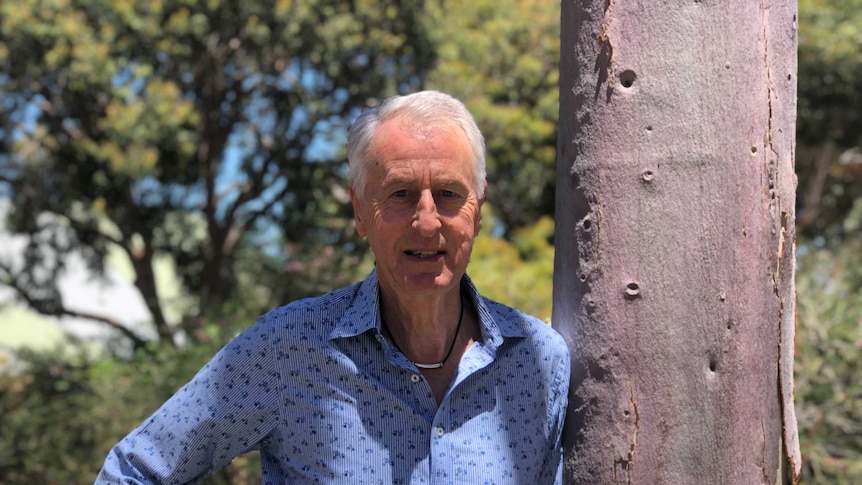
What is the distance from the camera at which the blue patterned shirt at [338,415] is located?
1.89 metres

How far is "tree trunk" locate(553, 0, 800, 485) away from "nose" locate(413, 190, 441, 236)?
1.06 ft

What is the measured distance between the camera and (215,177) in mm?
10695

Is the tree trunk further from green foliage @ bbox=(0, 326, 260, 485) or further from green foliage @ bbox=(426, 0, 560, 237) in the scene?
green foliage @ bbox=(426, 0, 560, 237)

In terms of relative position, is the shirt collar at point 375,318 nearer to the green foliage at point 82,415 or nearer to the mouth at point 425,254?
the mouth at point 425,254

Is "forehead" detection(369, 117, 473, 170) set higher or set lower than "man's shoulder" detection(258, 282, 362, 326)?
higher

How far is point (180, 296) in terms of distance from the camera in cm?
1123

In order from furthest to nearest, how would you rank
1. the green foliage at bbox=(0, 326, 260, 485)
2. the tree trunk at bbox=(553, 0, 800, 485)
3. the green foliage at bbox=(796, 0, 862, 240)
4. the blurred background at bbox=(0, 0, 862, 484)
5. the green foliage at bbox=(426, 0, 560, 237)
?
the green foliage at bbox=(796, 0, 862, 240) < the green foliage at bbox=(426, 0, 560, 237) < the blurred background at bbox=(0, 0, 862, 484) < the green foliage at bbox=(0, 326, 260, 485) < the tree trunk at bbox=(553, 0, 800, 485)

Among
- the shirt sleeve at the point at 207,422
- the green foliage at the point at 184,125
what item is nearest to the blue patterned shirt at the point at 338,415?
the shirt sleeve at the point at 207,422

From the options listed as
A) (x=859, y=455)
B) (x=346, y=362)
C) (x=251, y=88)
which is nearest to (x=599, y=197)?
(x=346, y=362)

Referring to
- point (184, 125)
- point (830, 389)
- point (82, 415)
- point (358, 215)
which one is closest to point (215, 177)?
point (184, 125)

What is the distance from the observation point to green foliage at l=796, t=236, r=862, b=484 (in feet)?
19.9

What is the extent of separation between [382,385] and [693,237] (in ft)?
2.24

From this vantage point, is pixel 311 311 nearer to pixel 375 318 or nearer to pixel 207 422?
pixel 375 318

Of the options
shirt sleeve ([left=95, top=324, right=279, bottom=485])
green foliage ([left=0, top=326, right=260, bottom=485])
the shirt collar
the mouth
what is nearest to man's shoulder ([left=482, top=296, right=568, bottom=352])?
the shirt collar
